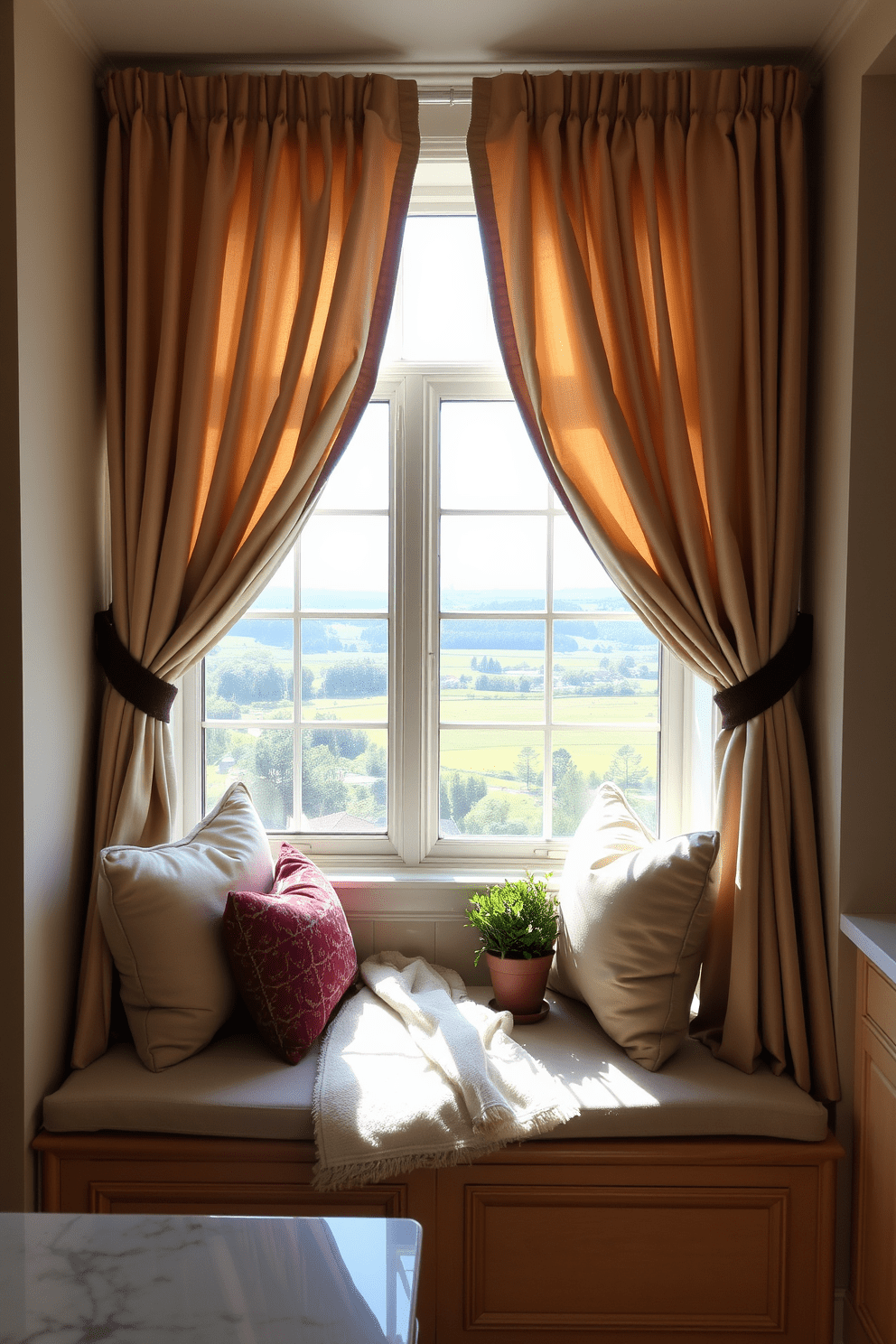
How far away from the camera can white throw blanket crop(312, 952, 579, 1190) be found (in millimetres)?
1843

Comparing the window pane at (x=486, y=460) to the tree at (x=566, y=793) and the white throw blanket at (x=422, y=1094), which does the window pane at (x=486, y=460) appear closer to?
the tree at (x=566, y=793)

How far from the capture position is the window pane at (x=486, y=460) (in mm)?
2594

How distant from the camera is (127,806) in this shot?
2.21 m

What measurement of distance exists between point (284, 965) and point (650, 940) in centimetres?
80

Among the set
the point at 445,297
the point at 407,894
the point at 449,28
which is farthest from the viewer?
the point at 445,297

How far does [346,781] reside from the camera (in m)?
2.63

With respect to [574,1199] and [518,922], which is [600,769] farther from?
[574,1199]

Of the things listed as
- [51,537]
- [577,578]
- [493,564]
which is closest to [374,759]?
[493,564]

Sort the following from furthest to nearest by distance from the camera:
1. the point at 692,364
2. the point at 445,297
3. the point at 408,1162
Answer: the point at 445,297 < the point at 692,364 < the point at 408,1162

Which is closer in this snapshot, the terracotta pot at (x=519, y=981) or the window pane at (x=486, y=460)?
the terracotta pot at (x=519, y=981)

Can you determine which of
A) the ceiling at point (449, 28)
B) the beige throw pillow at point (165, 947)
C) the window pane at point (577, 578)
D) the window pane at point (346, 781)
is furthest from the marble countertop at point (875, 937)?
the ceiling at point (449, 28)

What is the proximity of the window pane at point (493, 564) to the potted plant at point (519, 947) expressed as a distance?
79 cm

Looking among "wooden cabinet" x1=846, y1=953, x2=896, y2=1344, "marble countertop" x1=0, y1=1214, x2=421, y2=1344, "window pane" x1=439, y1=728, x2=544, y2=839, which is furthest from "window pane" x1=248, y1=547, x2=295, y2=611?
"marble countertop" x1=0, y1=1214, x2=421, y2=1344

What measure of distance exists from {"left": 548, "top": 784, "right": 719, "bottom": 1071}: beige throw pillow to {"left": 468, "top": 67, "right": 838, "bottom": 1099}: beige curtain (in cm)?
13
